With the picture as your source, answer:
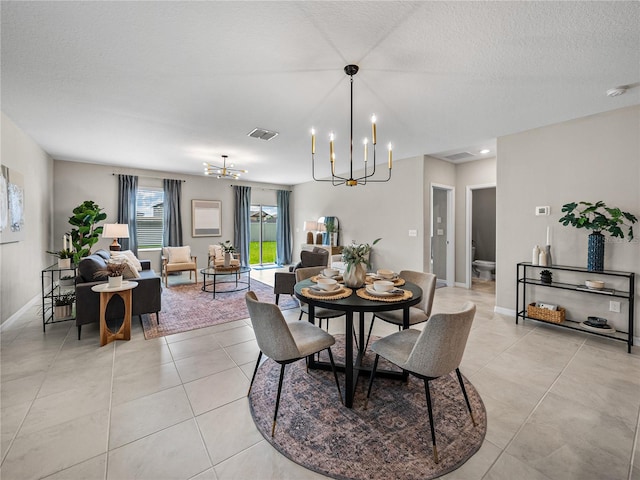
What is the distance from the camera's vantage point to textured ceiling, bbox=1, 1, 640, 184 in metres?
1.76

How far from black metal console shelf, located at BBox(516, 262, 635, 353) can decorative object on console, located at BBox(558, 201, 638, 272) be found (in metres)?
0.18

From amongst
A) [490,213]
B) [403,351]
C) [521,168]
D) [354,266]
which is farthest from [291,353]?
[490,213]

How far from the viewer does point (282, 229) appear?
902cm

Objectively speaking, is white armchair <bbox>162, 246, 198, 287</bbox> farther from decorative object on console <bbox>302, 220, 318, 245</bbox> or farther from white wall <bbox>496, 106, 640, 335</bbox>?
white wall <bbox>496, 106, 640, 335</bbox>

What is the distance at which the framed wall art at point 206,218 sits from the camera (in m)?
7.39

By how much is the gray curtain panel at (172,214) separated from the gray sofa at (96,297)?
3573 millimetres

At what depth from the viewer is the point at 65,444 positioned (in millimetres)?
1639

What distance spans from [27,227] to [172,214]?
2.99m

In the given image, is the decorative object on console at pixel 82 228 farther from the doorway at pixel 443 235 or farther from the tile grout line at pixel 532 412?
the doorway at pixel 443 235

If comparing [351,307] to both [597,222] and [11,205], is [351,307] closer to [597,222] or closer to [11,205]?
[597,222]

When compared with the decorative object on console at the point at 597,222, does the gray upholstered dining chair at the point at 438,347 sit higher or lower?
lower

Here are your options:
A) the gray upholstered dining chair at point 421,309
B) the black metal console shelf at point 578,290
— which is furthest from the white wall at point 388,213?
the gray upholstered dining chair at point 421,309

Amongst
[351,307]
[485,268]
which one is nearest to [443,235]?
[485,268]

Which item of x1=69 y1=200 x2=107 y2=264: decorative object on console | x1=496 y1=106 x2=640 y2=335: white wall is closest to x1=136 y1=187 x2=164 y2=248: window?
x1=69 y1=200 x2=107 y2=264: decorative object on console
